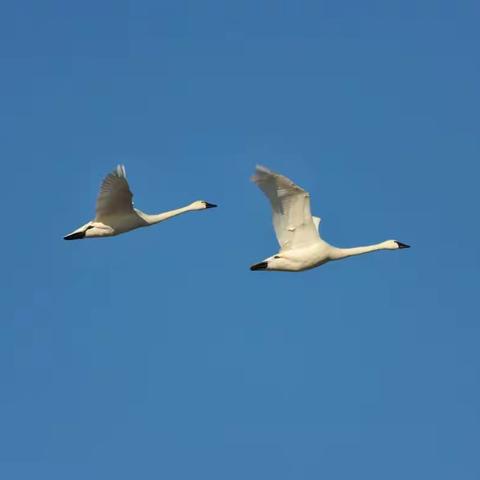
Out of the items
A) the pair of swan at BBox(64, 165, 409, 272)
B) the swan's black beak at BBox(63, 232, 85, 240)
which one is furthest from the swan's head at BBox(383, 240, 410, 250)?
the swan's black beak at BBox(63, 232, 85, 240)

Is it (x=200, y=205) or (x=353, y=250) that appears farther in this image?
(x=200, y=205)

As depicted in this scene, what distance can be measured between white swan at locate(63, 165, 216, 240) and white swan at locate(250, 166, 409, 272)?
638 cm

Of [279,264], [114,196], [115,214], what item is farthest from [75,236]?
[279,264]

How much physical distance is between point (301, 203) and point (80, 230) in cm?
1102

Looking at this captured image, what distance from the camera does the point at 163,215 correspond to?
63.8m

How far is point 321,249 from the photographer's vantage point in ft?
183

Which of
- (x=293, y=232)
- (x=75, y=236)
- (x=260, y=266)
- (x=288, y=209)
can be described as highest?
(x=75, y=236)

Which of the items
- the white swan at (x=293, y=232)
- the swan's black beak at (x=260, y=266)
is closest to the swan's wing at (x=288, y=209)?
the white swan at (x=293, y=232)

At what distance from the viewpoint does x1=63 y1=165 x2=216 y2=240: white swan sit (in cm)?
5869

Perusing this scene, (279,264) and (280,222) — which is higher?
(280,222)

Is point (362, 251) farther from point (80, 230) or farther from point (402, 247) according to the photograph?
point (80, 230)

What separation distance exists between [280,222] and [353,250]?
425 centimetres

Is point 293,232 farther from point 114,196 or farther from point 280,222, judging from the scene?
point 114,196

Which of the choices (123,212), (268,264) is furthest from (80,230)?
(268,264)
